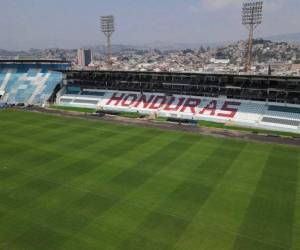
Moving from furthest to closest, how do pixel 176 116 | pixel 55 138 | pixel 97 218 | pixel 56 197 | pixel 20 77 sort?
pixel 20 77 < pixel 176 116 < pixel 55 138 < pixel 56 197 < pixel 97 218

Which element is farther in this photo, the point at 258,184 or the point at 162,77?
the point at 162,77

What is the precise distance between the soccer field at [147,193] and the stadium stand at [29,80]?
117ft

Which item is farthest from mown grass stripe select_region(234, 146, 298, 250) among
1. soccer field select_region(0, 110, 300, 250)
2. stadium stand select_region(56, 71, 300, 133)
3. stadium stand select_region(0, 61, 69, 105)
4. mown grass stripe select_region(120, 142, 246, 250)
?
stadium stand select_region(0, 61, 69, 105)

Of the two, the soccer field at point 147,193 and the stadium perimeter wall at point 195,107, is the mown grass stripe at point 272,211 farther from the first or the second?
the stadium perimeter wall at point 195,107

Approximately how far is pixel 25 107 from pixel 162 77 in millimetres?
34652

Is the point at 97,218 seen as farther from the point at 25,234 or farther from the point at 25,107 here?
the point at 25,107

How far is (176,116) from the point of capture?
60.1m

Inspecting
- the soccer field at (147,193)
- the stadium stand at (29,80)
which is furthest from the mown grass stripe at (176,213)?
the stadium stand at (29,80)

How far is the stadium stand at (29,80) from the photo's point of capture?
252 ft

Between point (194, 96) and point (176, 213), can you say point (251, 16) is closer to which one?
point (194, 96)

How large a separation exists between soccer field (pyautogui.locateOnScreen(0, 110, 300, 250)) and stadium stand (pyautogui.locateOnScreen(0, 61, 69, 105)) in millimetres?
35530

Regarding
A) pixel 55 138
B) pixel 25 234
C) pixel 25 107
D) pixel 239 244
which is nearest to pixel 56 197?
pixel 25 234

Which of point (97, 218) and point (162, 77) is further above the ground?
point (162, 77)

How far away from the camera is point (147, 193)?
2670 cm
